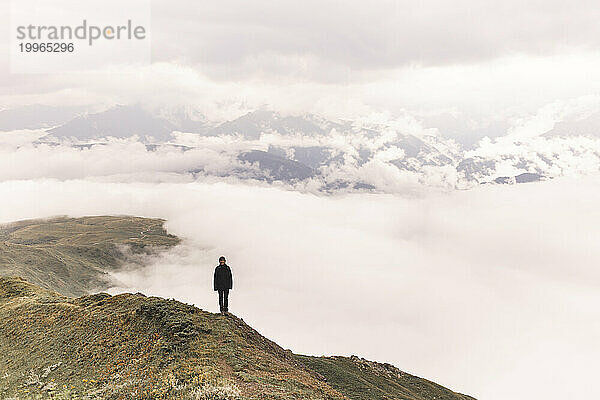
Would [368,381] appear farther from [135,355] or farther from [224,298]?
[135,355]

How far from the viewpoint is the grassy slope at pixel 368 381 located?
244 ft

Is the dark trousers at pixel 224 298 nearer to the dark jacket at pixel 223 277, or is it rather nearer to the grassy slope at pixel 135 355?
the dark jacket at pixel 223 277

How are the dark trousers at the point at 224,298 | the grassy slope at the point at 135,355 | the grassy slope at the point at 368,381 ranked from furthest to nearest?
the grassy slope at the point at 368,381, the dark trousers at the point at 224,298, the grassy slope at the point at 135,355

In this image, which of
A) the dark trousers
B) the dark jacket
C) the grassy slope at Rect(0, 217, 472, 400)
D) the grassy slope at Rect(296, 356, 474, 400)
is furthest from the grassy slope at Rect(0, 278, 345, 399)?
the grassy slope at Rect(296, 356, 474, 400)

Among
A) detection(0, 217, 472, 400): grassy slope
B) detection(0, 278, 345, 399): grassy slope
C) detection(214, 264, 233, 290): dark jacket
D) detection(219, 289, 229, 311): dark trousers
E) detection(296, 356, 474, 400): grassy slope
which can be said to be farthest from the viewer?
detection(296, 356, 474, 400): grassy slope

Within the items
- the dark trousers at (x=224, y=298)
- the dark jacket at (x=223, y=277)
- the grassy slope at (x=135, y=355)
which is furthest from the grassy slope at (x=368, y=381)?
the dark jacket at (x=223, y=277)

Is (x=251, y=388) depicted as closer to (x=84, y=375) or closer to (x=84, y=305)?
(x=84, y=375)

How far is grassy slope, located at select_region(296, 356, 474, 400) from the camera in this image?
7431cm

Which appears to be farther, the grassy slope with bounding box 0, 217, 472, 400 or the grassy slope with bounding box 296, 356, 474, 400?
the grassy slope with bounding box 296, 356, 474, 400

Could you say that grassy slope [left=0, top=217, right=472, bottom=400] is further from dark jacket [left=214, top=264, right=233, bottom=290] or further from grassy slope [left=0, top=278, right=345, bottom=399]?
dark jacket [left=214, top=264, right=233, bottom=290]

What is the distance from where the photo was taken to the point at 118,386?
32094mm

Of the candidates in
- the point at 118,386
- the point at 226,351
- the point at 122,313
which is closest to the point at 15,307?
the point at 122,313

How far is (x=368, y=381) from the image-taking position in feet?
302

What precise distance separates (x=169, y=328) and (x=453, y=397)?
370 feet
